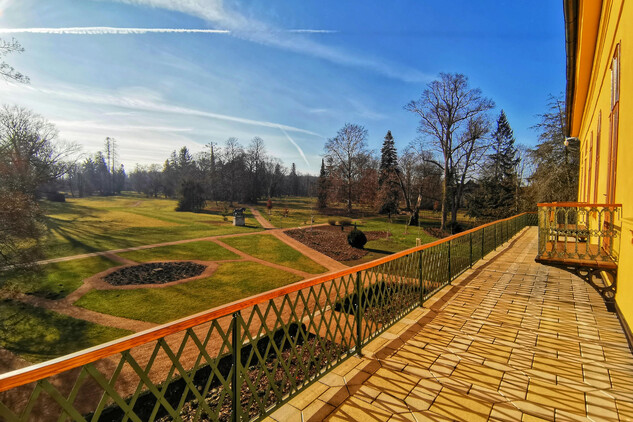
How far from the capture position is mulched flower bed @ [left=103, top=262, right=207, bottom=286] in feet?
38.9

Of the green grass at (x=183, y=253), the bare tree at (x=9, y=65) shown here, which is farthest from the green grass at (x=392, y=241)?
the bare tree at (x=9, y=65)

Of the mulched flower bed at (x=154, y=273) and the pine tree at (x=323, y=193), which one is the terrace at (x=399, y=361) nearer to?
the mulched flower bed at (x=154, y=273)

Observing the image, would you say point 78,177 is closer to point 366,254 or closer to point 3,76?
point 3,76

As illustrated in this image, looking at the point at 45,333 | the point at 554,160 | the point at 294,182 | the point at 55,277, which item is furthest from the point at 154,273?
the point at 294,182

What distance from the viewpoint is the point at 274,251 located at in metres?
17.4

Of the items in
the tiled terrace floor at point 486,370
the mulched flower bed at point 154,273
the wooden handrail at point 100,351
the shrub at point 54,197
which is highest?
the shrub at point 54,197

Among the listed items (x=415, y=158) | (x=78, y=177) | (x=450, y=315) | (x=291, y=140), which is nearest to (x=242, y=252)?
(x=450, y=315)

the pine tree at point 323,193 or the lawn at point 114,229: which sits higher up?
the pine tree at point 323,193

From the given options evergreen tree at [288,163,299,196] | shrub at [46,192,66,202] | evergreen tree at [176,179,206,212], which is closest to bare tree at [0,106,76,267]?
evergreen tree at [176,179,206,212]

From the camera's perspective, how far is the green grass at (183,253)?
15.6 m

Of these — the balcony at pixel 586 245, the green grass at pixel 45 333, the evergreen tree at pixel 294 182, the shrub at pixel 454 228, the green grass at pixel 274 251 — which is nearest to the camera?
the balcony at pixel 586 245

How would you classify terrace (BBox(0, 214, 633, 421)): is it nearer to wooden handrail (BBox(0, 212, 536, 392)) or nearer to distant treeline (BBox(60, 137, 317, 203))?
wooden handrail (BBox(0, 212, 536, 392))

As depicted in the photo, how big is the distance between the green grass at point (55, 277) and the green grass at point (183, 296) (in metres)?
1.50

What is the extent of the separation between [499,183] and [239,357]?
121ft
